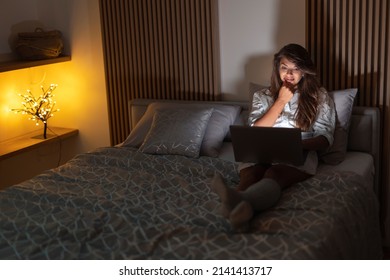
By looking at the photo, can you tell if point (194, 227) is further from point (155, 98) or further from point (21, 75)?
point (21, 75)

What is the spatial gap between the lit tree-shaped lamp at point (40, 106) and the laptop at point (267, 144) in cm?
194

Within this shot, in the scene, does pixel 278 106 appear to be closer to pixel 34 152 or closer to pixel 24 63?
pixel 24 63

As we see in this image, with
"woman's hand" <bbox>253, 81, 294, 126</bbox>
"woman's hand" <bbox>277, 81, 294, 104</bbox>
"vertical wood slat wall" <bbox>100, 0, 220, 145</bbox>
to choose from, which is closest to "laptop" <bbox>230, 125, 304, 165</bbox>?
"woman's hand" <bbox>253, 81, 294, 126</bbox>

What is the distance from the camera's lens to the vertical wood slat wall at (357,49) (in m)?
3.12

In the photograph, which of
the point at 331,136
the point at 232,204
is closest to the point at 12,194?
the point at 232,204

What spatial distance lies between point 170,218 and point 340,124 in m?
1.23

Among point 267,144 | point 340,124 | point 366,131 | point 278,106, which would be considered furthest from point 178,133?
point 366,131

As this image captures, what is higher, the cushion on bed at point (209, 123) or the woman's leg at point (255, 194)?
the cushion on bed at point (209, 123)

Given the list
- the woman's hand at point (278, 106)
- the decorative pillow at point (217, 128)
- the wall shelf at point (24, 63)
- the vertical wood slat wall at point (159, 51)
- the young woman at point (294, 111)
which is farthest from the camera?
the wall shelf at point (24, 63)

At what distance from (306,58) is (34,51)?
205 centimetres

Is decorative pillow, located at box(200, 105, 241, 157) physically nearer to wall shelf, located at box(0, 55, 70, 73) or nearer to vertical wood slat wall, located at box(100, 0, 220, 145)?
vertical wood slat wall, located at box(100, 0, 220, 145)

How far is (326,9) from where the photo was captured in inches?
127

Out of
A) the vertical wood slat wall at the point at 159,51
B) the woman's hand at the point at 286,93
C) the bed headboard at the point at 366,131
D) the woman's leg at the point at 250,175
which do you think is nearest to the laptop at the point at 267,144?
the woman's leg at the point at 250,175

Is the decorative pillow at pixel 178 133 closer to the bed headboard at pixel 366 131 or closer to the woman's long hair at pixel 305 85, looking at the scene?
the woman's long hair at pixel 305 85
